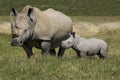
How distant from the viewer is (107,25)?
37.2 meters

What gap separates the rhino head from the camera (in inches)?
520

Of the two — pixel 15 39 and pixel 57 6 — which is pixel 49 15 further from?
pixel 57 6

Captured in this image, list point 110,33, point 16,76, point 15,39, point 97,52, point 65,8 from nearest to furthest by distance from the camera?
point 16,76, point 15,39, point 97,52, point 110,33, point 65,8

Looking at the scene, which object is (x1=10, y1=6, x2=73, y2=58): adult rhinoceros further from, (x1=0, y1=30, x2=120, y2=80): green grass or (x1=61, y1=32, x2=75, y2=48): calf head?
(x1=0, y1=30, x2=120, y2=80): green grass

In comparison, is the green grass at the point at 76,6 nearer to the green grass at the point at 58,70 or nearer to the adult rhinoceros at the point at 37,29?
the adult rhinoceros at the point at 37,29

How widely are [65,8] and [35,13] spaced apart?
109 ft

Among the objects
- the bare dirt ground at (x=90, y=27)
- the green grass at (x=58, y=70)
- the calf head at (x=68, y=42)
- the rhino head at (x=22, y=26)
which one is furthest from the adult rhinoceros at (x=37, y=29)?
the bare dirt ground at (x=90, y=27)

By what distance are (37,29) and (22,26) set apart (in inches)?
30.3

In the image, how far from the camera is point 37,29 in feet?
46.0

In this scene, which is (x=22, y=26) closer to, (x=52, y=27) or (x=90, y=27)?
(x=52, y=27)

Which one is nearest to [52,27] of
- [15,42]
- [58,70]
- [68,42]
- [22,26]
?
[68,42]

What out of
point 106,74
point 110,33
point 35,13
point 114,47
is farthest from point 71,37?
point 110,33

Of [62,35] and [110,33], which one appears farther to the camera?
[110,33]

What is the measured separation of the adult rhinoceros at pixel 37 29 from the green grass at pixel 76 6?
29.0m
